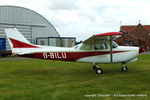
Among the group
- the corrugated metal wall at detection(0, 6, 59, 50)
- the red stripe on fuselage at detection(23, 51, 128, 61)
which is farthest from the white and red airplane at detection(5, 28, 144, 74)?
the corrugated metal wall at detection(0, 6, 59, 50)

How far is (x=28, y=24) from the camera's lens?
125 feet

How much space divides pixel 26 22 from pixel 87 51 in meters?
29.1

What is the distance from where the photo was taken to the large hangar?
3512cm

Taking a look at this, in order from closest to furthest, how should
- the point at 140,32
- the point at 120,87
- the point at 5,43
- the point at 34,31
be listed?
1. the point at 120,87
2. the point at 5,43
3. the point at 34,31
4. the point at 140,32

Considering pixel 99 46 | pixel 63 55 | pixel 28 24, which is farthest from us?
pixel 28 24

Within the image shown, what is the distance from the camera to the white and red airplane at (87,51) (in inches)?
462

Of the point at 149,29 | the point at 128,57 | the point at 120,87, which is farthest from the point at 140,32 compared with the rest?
the point at 120,87

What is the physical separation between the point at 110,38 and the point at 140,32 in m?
52.0

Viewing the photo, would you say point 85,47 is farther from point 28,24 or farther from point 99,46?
point 28,24

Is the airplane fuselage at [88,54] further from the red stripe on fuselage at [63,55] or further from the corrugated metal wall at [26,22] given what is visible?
the corrugated metal wall at [26,22]

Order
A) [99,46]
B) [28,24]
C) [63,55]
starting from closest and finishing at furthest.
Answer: [99,46] < [63,55] < [28,24]

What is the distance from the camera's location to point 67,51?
39.5 feet

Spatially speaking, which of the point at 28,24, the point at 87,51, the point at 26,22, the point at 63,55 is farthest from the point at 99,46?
the point at 26,22

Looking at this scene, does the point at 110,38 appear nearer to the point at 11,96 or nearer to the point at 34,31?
the point at 11,96
